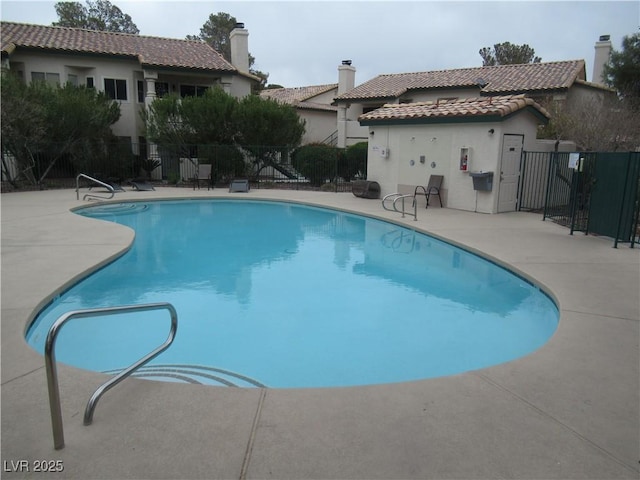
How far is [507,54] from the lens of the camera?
45156 mm

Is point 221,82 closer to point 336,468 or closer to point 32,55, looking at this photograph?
point 32,55

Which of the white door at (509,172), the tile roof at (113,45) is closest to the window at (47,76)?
the tile roof at (113,45)

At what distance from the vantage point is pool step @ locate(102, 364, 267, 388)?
4434 mm

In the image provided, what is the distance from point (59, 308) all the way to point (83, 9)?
158 feet

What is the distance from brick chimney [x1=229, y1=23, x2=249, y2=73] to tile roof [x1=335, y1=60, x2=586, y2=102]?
19.5ft

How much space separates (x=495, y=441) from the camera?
281 cm

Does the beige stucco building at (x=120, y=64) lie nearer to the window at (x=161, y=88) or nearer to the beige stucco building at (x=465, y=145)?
the window at (x=161, y=88)

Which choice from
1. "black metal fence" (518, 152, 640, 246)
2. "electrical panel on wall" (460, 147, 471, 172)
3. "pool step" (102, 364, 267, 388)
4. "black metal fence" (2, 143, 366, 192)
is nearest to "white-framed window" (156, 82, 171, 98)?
"black metal fence" (2, 143, 366, 192)

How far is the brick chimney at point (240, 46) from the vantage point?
26.2 meters

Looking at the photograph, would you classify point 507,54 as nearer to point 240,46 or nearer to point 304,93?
point 304,93

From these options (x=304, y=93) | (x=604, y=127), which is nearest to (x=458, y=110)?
(x=604, y=127)

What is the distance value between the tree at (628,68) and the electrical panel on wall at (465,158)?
9173 mm

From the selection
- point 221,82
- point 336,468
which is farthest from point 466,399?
point 221,82

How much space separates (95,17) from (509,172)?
4547 cm
